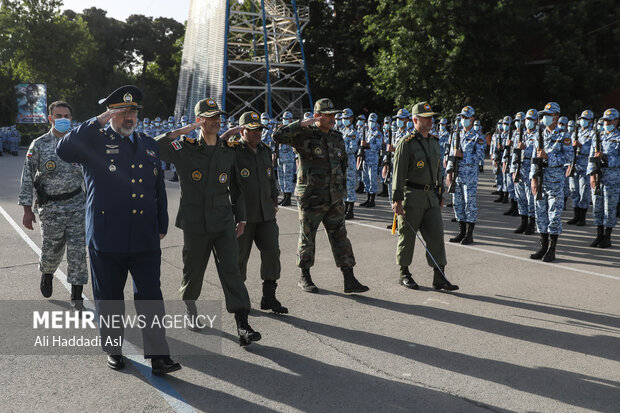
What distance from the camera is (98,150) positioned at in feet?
13.0

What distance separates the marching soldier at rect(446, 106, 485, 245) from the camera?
916 centimetres

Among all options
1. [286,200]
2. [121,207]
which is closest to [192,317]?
[121,207]

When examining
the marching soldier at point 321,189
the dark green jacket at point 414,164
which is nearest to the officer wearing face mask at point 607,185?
the dark green jacket at point 414,164

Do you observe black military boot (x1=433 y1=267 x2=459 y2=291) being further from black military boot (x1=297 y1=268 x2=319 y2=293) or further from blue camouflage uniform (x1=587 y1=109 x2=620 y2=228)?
blue camouflage uniform (x1=587 y1=109 x2=620 y2=228)

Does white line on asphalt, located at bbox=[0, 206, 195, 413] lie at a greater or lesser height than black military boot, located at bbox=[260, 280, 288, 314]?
lesser

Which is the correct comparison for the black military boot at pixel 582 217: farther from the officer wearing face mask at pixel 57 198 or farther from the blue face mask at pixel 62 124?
the blue face mask at pixel 62 124

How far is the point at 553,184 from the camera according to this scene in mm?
8242

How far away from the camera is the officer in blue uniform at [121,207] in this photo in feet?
13.0

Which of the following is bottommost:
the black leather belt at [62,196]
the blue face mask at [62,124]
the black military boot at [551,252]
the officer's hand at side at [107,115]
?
the black military boot at [551,252]

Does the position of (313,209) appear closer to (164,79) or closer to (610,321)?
(610,321)

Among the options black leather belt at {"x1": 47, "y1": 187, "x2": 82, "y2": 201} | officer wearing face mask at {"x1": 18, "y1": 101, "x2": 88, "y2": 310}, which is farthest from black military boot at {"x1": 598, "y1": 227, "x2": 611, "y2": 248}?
black leather belt at {"x1": 47, "y1": 187, "x2": 82, "y2": 201}

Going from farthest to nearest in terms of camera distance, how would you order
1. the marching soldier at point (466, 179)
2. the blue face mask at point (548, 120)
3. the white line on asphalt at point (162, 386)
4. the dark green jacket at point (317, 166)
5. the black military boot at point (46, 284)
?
the marching soldier at point (466, 179), the blue face mask at point (548, 120), the dark green jacket at point (317, 166), the black military boot at point (46, 284), the white line on asphalt at point (162, 386)

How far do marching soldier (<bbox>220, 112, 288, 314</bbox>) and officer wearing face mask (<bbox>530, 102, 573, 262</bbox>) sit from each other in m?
4.24

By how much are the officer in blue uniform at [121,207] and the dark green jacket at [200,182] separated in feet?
1.53
